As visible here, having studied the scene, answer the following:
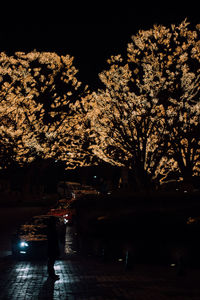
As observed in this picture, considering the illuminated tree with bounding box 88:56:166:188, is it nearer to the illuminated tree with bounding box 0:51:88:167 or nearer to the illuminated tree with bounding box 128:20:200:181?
the illuminated tree with bounding box 128:20:200:181

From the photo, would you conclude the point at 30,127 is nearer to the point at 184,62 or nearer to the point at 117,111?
the point at 117,111

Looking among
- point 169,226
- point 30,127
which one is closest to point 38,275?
point 169,226

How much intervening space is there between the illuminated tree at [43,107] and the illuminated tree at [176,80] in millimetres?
9323

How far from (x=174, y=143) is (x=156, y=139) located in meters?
1.20

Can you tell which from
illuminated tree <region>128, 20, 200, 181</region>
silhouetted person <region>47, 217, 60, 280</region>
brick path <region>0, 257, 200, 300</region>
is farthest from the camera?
illuminated tree <region>128, 20, 200, 181</region>

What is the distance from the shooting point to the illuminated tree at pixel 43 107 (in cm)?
3488

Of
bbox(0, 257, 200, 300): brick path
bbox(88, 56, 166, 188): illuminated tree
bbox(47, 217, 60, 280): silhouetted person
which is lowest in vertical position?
bbox(0, 257, 200, 300): brick path

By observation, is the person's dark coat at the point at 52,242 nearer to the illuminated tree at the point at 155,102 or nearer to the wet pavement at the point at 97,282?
the wet pavement at the point at 97,282

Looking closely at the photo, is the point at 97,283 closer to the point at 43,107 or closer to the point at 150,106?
the point at 150,106

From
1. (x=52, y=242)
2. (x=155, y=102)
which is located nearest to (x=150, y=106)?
(x=155, y=102)

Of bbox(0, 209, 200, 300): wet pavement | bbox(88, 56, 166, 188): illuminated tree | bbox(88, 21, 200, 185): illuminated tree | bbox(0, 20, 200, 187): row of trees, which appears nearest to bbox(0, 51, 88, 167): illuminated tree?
bbox(0, 20, 200, 187): row of trees

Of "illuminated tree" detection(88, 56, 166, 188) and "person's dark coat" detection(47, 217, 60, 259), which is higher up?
"illuminated tree" detection(88, 56, 166, 188)

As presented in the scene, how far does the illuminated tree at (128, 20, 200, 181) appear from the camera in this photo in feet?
88.0

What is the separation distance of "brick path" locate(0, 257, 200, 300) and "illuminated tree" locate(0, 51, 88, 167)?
20913 mm
